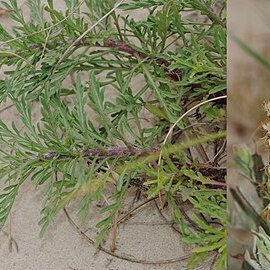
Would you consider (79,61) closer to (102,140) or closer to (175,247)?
(102,140)

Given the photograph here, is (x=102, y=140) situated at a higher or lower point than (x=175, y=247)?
higher

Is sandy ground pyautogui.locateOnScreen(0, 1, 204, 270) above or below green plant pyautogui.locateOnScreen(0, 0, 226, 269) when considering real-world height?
below

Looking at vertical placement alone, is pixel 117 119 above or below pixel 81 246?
above

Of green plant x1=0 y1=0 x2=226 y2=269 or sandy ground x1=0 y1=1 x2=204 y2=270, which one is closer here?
green plant x1=0 y1=0 x2=226 y2=269

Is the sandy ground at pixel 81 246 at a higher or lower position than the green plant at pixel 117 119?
lower

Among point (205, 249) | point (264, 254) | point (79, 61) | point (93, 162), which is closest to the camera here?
point (264, 254)

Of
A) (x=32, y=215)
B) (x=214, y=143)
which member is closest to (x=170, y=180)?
(x=214, y=143)

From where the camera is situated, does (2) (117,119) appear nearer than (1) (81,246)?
Yes

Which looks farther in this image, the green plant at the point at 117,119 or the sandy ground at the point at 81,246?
the sandy ground at the point at 81,246
